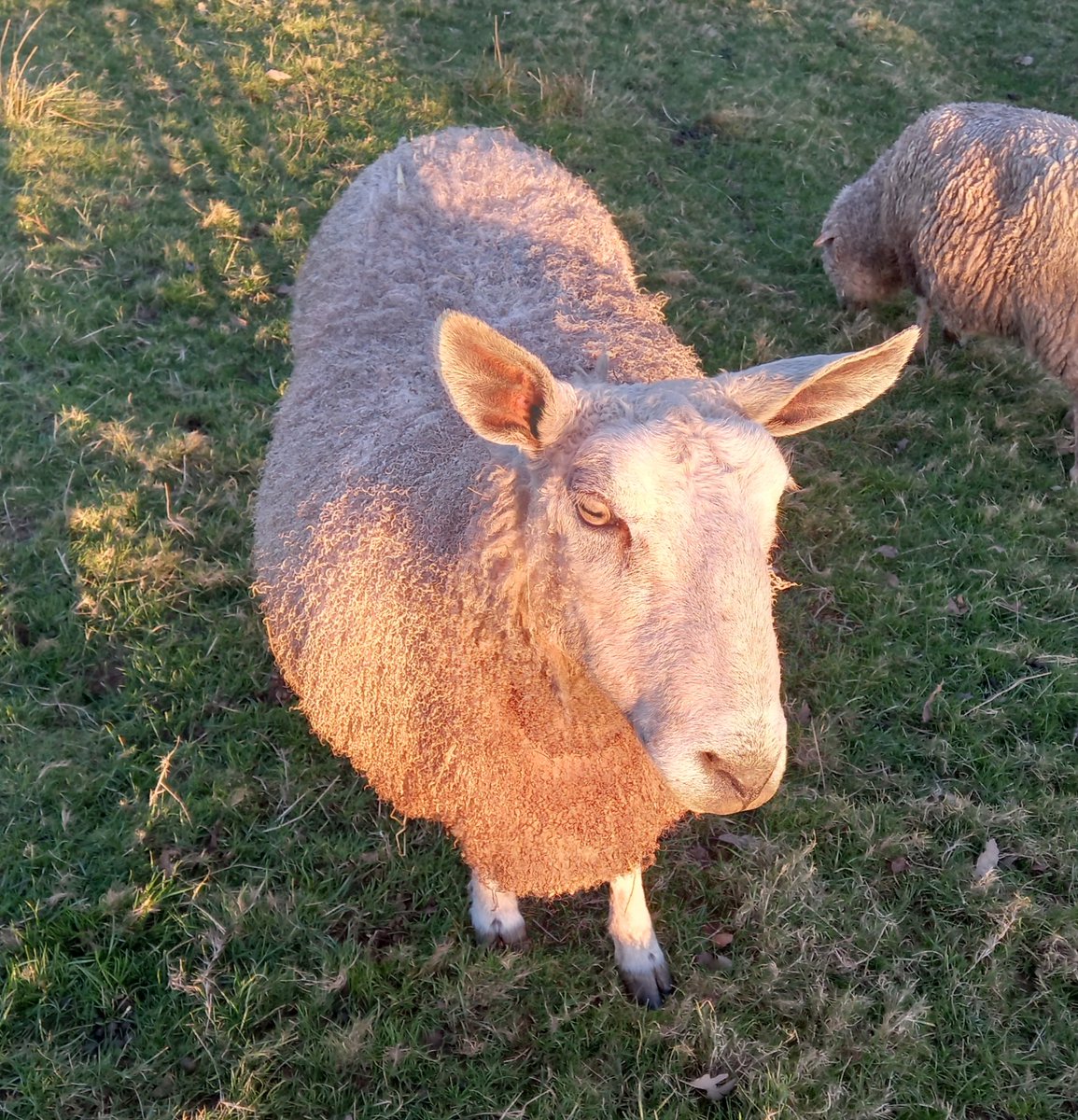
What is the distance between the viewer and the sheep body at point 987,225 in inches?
175

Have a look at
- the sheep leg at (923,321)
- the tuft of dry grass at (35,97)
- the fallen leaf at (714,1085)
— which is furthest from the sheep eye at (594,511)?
the tuft of dry grass at (35,97)

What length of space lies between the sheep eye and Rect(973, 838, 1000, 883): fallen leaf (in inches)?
92.9

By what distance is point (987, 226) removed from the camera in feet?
15.4

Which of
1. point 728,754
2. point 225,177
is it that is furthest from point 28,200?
point 728,754

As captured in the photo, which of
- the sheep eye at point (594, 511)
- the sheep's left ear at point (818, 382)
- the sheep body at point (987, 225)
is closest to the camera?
the sheep eye at point (594, 511)

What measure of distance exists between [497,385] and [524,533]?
14.2 inches

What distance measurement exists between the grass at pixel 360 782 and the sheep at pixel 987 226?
0.45m

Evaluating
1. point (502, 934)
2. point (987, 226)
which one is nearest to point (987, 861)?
point (502, 934)

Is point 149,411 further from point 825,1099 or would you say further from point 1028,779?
point 1028,779

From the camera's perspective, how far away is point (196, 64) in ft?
23.2

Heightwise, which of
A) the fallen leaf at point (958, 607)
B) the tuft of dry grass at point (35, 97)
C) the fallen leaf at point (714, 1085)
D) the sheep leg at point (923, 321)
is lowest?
the fallen leaf at point (714, 1085)

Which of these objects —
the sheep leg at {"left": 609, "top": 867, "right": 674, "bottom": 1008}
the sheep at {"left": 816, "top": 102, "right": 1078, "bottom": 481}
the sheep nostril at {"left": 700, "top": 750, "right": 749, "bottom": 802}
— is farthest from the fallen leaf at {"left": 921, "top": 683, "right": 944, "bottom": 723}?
the sheep nostril at {"left": 700, "top": 750, "right": 749, "bottom": 802}

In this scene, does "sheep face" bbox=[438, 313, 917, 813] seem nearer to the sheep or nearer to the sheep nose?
the sheep nose

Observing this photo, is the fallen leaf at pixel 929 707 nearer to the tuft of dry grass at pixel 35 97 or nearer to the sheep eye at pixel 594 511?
the sheep eye at pixel 594 511
